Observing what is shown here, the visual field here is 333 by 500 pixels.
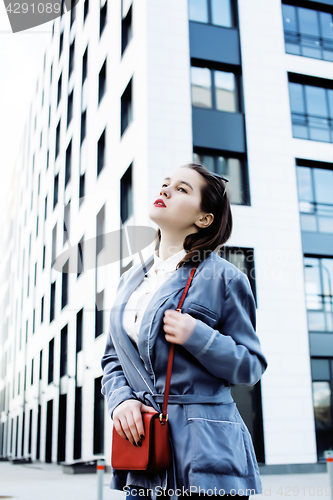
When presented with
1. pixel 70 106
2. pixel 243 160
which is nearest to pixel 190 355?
pixel 243 160

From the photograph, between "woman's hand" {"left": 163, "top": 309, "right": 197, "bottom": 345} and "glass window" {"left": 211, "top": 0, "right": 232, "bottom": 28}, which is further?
"glass window" {"left": 211, "top": 0, "right": 232, "bottom": 28}

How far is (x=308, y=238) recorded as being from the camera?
542 inches

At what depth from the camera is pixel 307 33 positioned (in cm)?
1552

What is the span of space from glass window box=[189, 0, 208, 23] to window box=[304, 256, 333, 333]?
745cm

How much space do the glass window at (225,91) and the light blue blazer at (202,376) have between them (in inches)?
508

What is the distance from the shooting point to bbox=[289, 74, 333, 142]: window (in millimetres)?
14820

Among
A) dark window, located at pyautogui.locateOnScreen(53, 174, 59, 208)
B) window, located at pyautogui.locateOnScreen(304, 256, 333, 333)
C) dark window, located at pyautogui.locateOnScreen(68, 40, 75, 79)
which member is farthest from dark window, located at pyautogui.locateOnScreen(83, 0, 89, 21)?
window, located at pyautogui.locateOnScreen(304, 256, 333, 333)

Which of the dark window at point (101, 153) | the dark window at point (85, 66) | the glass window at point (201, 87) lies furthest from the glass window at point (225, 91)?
the dark window at point (85, 66)

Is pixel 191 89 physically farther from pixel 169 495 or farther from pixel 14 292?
pixel 14 292

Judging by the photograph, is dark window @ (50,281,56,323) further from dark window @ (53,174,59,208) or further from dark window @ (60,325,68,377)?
dark window @ (53,174,59,208)

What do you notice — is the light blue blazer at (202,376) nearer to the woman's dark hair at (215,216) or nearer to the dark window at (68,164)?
the woman's dark hair at (215,216)

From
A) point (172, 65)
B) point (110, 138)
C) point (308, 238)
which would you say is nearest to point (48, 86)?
point (110, 138)

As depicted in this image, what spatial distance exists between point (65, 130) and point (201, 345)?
2472cm

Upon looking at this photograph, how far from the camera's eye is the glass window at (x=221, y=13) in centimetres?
1439
